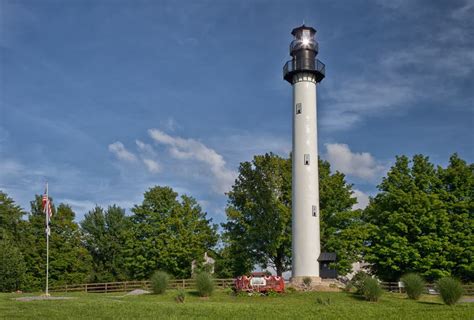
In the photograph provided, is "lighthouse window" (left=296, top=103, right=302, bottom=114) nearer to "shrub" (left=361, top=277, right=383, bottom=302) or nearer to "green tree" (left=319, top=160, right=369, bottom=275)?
"green tree" (left=319, top=160, right=369, bottom=275)

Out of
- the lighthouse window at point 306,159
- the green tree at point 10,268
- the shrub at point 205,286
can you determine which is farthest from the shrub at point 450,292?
the green tree at point 10,268

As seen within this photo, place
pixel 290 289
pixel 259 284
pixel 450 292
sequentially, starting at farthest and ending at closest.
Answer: pixel 290 289 → pixel 259 284 → pixel 450 292

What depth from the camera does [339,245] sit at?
44.5 meters

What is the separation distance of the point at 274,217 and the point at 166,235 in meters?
9.78

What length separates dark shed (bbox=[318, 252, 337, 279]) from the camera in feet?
130

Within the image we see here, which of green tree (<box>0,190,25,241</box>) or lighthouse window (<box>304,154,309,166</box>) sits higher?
lighthouse window (<box>304,154,309,166</box>)

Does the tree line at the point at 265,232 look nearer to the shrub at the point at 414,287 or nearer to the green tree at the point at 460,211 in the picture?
the green tree at the point at 460,211

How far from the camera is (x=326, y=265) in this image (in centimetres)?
4156

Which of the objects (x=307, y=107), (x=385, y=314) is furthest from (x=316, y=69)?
(x=385, y=314)

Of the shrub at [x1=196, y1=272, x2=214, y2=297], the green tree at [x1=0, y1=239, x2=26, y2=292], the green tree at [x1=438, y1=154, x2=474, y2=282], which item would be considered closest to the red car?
the shrub at [x1=196, y1=272, x2=214, y2=297]

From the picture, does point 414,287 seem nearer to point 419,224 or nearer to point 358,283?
point 358,283

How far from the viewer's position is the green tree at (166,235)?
48625mm

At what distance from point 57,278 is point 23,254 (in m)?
3.88

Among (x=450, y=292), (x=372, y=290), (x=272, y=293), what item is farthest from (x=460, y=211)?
(x=272, y=293)
